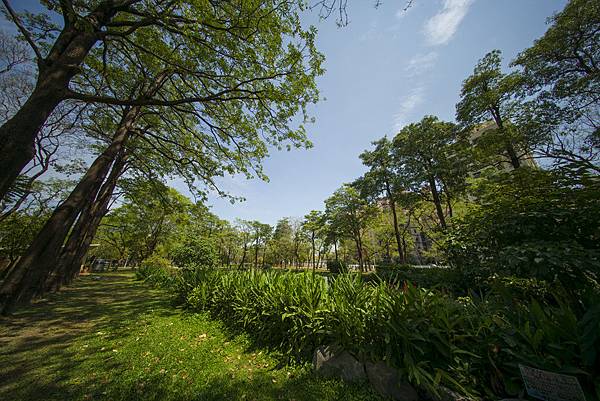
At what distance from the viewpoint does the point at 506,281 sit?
4.80 meters

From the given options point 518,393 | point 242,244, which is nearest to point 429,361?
point 518,393

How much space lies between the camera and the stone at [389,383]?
2.41 m

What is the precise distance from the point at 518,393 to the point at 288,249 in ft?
136

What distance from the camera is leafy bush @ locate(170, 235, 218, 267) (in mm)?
10750

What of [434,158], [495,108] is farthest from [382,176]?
[495,108]

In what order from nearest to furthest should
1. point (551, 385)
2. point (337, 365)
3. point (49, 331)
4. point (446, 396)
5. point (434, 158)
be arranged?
point (551, 385) → point (446, 396) → point (337, 365) → point (49, 331) → point (434, 158)

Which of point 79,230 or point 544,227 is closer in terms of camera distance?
point 544,227

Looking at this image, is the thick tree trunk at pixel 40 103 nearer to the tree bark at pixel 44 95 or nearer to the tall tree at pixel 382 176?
the tree bark at pixel 44 95

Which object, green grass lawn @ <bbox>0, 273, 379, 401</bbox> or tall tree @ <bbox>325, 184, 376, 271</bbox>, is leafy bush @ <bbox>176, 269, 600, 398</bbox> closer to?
green grass lawn @ <bbox>0, 273, 379, 401</bbox>

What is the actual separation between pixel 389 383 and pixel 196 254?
34.7 ft

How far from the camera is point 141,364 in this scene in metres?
3.35

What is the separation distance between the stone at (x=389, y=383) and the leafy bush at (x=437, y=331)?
11 cm

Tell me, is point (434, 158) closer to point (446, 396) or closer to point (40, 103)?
point (446, 396)

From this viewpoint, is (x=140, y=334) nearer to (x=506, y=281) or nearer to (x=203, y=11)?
(x=203, y=11)
